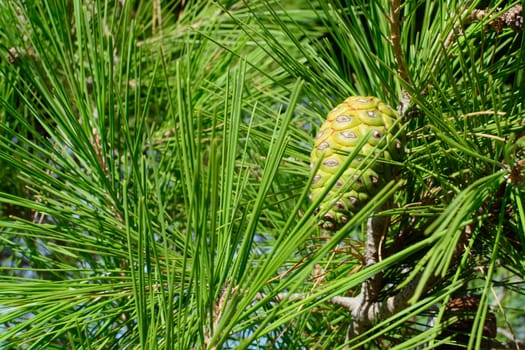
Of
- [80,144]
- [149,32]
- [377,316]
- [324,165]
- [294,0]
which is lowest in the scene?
[377,316]

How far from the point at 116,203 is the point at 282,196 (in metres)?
0.36

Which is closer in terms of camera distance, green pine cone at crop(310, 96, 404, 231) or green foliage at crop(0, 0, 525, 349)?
green foliage at crop(0, 0, 525, 349)

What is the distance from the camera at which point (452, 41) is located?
2.06 feet

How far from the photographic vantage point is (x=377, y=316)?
0.67 meters

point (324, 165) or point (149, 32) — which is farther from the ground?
point (149, 32)

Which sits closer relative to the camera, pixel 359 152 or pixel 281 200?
pixel 359 152

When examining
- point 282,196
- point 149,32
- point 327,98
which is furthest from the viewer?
point 149,32

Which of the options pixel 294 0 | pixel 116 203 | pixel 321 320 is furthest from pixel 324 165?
pixel 294 0

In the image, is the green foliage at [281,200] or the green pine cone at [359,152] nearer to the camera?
the green foliage at [281,200]

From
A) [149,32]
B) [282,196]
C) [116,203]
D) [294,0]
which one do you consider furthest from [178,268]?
[294,0]

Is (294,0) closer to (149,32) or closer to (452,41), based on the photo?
(149,32)

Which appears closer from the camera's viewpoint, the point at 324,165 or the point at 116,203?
the point at 324,165

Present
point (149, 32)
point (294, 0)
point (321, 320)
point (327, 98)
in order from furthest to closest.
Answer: point (294, 0)
point (149, 32)
point (321, 320)
point (327, 98)

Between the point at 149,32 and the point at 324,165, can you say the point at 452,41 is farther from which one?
the point at 149,32
